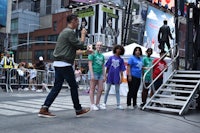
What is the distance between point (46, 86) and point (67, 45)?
10.4m

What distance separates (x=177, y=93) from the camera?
8.15m

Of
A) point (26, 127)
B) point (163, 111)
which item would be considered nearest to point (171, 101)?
point (163, 111)

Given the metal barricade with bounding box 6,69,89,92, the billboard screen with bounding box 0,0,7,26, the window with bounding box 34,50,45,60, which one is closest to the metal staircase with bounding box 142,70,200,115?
the metal barricade with bounding box 6,69,89,92

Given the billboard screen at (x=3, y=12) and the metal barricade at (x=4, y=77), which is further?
the billboard screen at (x=3, y=12)

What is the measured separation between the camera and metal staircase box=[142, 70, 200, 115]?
24.4 ft

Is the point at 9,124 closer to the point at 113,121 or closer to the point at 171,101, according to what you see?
the point at 113,121

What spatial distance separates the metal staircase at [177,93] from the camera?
743 cm

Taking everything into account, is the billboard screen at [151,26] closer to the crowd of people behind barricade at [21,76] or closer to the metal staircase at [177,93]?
the crowd of people behind barricade at [21,76]

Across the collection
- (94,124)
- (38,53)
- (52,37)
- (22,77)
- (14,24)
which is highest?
(14,24)

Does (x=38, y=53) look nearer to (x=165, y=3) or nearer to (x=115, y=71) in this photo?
(x=165, y=3)

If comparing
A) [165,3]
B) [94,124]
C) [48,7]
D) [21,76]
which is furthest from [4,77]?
[48,7]

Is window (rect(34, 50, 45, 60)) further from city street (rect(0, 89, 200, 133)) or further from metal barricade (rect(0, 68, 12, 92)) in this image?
city street (rect(0, 89, 200, 133))

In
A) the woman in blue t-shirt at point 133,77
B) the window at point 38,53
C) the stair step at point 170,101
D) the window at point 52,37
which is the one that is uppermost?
the window at point 52,37

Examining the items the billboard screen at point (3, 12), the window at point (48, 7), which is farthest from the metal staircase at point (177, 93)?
the window at point (48, 7)
